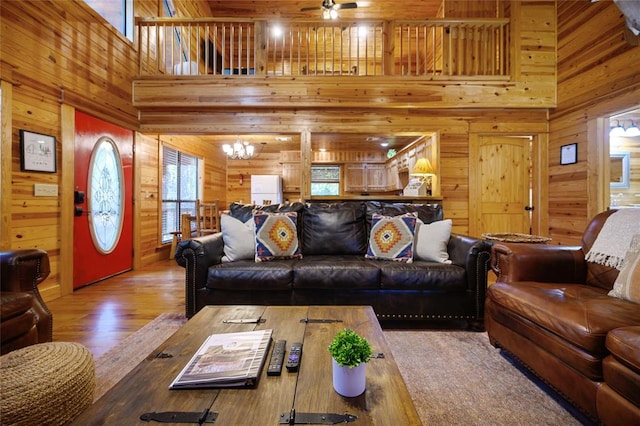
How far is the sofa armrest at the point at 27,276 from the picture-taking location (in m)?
1.63

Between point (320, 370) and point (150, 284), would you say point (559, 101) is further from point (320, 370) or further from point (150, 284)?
point (150, 284)

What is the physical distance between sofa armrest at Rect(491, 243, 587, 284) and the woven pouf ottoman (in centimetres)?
229

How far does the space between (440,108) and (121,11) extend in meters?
4.75

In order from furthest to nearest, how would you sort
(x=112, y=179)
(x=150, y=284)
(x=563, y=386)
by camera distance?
(x=112, y=179) → (x=150, y=284) → (x=563, y=386)

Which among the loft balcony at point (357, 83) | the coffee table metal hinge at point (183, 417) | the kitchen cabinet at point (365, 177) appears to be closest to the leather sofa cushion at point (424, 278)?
the coffee table metal hinge at point (183, 417)

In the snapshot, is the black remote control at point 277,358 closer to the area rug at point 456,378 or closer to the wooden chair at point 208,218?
the area rug at point 456,378

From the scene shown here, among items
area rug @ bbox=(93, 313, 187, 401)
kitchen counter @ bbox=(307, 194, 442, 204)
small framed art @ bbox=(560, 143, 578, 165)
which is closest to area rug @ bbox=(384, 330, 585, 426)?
area rug @ bbox=(93, 313, 187, 401)

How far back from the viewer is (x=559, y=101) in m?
4.30

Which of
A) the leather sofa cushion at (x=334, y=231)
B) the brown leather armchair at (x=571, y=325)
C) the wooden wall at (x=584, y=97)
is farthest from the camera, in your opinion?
the wooden wall at (x=584, y=97)

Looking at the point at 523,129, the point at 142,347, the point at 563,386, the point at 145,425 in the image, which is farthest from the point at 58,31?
the point at 523,129

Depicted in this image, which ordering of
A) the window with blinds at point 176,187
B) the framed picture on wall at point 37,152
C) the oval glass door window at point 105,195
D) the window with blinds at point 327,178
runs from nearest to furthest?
the framed picture on wall at point 37,152, the oval glass door window at point 105,195, the window with blinds at point 176,187, the window with blinds at point 327,178

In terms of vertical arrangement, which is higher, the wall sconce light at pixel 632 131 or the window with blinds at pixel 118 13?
the window with blinds at pixel 118 13

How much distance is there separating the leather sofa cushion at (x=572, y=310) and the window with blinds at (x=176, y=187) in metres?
5.27

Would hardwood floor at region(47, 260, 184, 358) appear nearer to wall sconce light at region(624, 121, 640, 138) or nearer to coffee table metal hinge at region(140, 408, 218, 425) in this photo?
coffee table metal hinge at region(140, 408, 218, 425)
